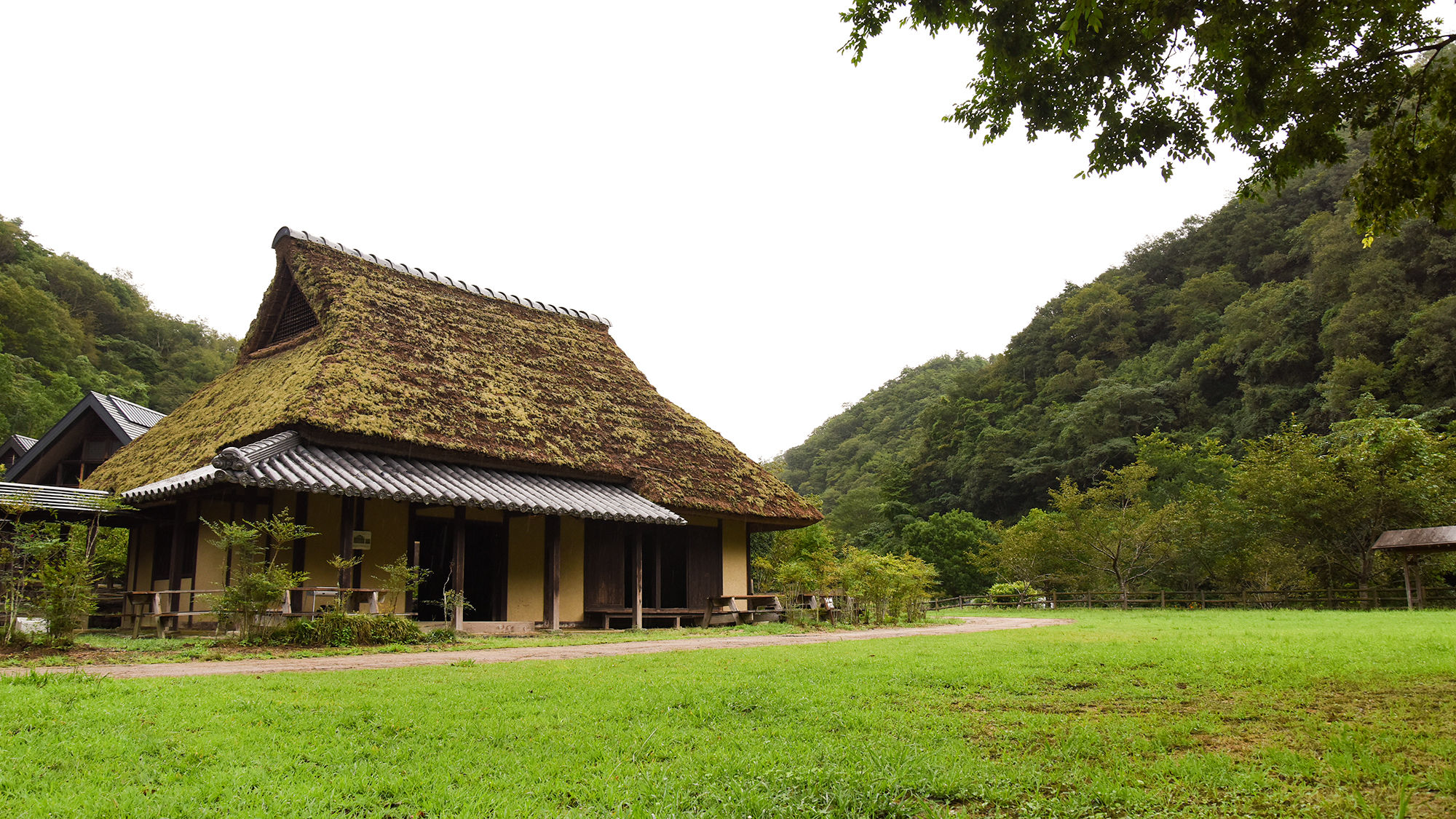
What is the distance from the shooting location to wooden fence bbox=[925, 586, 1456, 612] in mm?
22500

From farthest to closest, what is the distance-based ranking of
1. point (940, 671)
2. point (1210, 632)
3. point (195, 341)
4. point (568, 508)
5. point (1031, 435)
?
point (1031, 435)
point (195, 341)
point (568, 508)
point (1210, 632)
point (940, 671)

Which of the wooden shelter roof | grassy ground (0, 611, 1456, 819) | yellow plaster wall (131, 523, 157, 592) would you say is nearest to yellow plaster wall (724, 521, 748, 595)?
grassy ground (0, 611, 1456, 819)

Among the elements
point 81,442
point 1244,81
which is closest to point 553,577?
point 1244,81

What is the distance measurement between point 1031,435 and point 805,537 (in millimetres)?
23420

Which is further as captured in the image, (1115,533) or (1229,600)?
(1115,533)

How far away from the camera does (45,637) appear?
28.1 feet

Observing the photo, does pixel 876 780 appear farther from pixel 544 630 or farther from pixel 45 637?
pixel 544 630

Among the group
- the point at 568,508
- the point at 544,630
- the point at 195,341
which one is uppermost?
the point at 195,341

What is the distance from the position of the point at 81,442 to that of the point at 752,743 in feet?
72.7

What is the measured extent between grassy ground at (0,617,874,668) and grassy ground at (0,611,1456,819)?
2539mm

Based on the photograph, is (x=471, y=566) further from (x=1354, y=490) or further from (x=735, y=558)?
(x=1354, y=490)

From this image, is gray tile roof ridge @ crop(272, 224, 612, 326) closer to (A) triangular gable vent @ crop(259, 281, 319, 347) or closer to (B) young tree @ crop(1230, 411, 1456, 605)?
(A) triangular gable vent @ crop(259, 281, 319, 347)

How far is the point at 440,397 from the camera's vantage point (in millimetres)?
14211

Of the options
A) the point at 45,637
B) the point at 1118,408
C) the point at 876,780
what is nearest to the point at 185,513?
the point at 45,637
